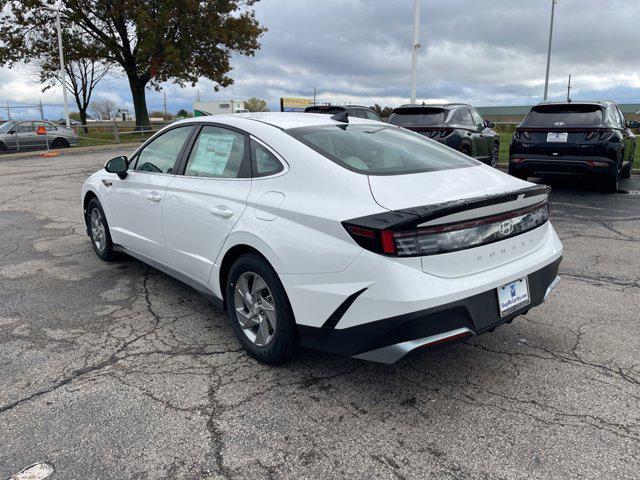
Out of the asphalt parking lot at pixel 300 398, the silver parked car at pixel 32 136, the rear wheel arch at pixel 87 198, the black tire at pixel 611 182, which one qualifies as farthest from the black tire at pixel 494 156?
the silver parked car at pixel 32 136

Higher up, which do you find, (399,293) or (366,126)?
(366,126)

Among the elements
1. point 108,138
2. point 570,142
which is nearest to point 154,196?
point 570,142

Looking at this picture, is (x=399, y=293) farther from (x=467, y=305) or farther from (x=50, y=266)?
(x=50, y=266)

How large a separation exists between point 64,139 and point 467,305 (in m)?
25.8

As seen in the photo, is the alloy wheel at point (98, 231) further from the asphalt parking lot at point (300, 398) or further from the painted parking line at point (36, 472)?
the painted parking line at point (36, 472)

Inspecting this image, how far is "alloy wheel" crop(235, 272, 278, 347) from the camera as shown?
327 centimetres

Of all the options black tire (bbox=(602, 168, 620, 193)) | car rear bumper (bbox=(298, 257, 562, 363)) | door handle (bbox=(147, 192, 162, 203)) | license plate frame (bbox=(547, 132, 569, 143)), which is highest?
license plate frame (bbox=(547, 132, 569, 143))

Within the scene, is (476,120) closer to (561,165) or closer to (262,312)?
(561,165)

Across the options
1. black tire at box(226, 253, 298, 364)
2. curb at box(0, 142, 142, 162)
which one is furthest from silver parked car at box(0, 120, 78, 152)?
black tire at box(226, 253, 298, 364)

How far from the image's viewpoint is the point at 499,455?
2508 millimetres

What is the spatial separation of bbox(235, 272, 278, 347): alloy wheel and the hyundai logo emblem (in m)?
1.39

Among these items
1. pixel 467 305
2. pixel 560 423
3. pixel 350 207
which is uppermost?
pixel 350 207

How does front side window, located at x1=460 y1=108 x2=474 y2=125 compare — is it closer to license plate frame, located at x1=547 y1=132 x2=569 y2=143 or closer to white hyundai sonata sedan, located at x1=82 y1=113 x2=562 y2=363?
license plate frame, located at x1=547 y1=132 x2=569 y2=143

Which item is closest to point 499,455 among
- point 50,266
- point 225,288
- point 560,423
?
point 560,423
